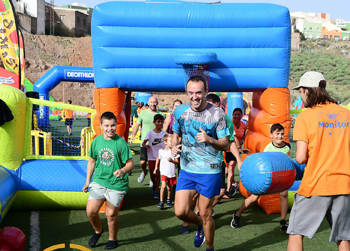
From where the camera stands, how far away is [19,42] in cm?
1036

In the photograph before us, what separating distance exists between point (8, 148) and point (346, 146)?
4.43 meters

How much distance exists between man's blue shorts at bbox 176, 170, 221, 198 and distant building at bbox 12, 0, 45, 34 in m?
49.6

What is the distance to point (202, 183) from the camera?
3.89 m

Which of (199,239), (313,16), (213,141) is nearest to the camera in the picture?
(213,141)

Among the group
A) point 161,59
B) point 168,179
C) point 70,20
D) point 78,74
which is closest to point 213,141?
point 161,59

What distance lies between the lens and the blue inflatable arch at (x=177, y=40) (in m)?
5.69

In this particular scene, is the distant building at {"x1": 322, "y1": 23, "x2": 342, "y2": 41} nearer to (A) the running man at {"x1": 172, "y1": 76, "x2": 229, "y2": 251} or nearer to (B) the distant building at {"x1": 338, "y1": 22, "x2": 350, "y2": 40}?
(B) the distant building at {"x1": 338, "y1": 22, "x2": 350, "y2": 40}

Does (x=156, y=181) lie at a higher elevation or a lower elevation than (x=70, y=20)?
lower

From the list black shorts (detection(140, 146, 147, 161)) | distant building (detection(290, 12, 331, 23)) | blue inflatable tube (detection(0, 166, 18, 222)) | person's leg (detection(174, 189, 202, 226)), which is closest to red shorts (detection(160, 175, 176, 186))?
black shorts (detection(140, 146, 147, 161))

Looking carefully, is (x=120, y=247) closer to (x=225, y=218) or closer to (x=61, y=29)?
(x=225, y=218)

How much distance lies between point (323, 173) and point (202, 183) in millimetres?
1229

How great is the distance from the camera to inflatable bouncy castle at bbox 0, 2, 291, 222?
5.69 m

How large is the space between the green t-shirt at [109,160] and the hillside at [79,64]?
33.4m

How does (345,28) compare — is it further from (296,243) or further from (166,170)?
(296,243)
